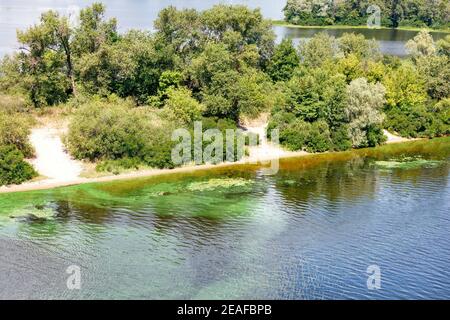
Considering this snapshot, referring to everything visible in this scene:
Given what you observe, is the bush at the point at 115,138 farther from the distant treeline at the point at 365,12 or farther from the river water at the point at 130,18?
the distant treeline at the point at 365,12

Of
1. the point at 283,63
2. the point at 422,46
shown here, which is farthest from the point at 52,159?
the point at 422,46

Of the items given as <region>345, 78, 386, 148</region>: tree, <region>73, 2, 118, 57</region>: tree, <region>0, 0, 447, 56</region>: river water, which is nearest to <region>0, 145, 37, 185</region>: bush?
<region>73, 2, 118, 57</region>: tree

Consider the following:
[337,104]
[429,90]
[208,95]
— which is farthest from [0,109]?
[429,90]

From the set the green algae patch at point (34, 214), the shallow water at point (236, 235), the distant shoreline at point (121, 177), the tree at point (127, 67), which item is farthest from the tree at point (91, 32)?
the green algae patch at point (34, 214)

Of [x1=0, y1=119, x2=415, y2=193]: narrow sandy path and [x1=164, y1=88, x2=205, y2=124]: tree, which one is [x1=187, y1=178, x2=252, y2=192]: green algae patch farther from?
[x1=164, y1=88, x2=205, y2=124]: tree

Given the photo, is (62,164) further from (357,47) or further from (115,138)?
(357,47)

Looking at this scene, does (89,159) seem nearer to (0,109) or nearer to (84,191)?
(84,191)
